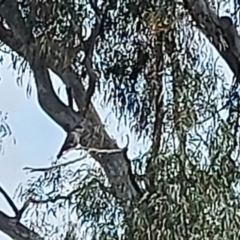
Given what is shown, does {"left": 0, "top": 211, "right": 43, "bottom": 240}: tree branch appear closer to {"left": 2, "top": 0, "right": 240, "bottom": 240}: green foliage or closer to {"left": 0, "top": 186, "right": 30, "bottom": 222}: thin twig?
{"left": 0, "top": 186, "right": 30, "bottom": 222}: thin twig

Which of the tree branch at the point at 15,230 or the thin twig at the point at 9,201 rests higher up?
the thin twig at the point at 9,201

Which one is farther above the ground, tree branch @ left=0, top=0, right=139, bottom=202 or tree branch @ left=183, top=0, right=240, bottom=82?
tree branch @ left=183, top=0, right=240, bottom=82

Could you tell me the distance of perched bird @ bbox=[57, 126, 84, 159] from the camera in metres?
2.15

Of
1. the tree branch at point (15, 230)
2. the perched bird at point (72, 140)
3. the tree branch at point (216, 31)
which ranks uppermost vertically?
the tree branch at point (216, 31)

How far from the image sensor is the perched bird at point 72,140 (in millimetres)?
2150

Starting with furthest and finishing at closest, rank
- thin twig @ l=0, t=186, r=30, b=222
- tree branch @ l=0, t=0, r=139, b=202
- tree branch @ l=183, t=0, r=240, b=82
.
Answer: thin twig @ l=0, t=186, r=30, b=222
tree branch @ l=0, t=0, r=139, b=202
tree branch @ l=183, t=0, r=240, b=82

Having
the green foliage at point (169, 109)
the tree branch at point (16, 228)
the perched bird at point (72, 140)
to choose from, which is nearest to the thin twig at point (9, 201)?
the tree branch at point (16, 228)

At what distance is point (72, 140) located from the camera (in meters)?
2.19

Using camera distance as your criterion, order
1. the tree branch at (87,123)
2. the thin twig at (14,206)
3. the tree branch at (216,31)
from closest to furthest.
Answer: the tree branch at (216,31) < the tree branch at (87,123) < the thin twig at (14,206)

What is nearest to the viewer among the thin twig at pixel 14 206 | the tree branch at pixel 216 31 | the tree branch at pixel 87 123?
the tree branch at pixel 216 31

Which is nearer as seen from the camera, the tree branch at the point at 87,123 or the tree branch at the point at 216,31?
the tree branch at the point at 216,31

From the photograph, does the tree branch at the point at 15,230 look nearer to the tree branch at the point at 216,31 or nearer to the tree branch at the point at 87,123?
the tree branch at the point at 87,123

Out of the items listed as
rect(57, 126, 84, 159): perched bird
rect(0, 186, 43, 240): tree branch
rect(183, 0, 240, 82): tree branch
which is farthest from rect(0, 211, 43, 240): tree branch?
rect(183, 0, 240, 82): tree branch

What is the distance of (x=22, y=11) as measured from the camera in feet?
6.53
